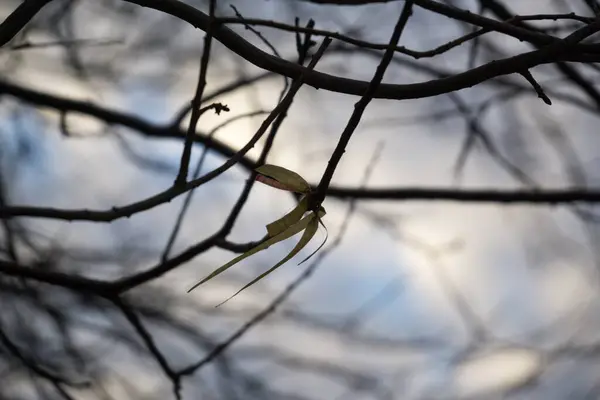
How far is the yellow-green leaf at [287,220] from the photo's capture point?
55 cm

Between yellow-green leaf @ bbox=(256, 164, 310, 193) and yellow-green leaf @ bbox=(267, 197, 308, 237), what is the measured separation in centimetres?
1

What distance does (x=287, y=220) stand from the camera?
0.55 meters

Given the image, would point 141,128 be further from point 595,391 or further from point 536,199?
point 595,391

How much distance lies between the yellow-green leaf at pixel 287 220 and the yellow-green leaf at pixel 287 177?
0.03 ft

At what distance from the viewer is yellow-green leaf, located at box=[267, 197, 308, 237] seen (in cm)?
55

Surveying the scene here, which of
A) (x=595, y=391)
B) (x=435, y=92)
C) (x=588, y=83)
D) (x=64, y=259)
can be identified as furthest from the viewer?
(x=595, y=391)

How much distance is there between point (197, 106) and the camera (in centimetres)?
62

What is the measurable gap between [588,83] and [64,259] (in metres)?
1.56

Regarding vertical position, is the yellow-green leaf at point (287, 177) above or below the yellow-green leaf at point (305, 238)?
above

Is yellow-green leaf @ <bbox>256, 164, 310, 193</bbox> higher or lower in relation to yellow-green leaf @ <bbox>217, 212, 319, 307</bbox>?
higher

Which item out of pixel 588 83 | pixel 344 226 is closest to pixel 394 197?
pixel 344 226

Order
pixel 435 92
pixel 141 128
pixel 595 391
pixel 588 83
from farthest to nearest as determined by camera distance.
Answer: pixel 595 391, pixel 141 128, pixel 588 83, pixel 435 92

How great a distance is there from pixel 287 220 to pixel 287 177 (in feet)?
0.13

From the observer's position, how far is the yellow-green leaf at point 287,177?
562mm
